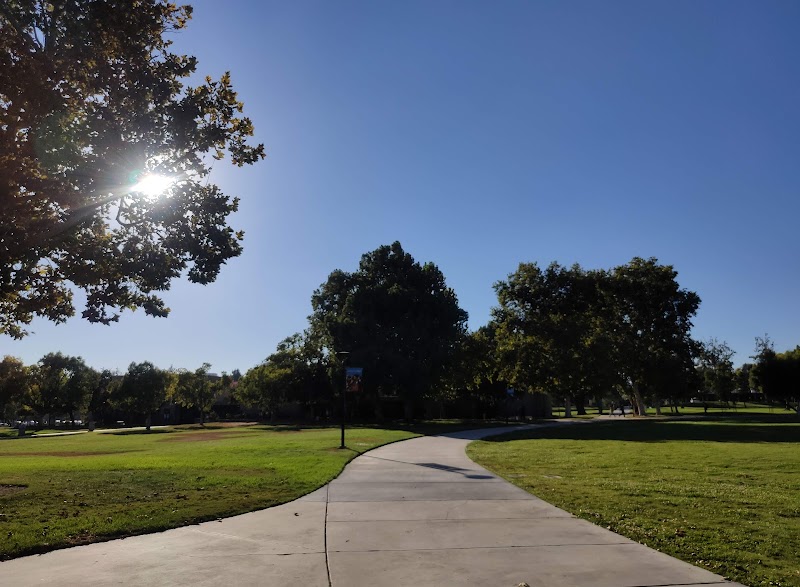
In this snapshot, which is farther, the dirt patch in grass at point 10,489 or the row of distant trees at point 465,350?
the row of distant trees at point 465,350

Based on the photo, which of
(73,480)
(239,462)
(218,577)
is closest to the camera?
(218,577)

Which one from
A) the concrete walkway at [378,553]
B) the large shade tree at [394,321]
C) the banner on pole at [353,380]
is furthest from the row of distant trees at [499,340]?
the concrete walkway at [378,553]

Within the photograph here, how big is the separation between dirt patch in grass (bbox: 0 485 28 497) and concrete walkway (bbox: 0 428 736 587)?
603 centimetres

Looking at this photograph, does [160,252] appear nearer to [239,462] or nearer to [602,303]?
[239,462]

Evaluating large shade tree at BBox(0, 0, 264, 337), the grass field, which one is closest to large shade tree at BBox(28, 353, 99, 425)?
the grass field

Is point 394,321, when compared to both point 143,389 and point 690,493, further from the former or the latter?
point 690,493

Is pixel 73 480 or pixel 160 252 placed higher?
pixel 160 252

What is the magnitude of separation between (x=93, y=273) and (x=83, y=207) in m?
2.19

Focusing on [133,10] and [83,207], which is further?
[83,207]

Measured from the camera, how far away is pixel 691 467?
47.9 ft

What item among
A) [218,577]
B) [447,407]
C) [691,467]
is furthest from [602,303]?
[218,577]

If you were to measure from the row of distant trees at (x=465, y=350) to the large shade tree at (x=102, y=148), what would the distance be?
30.4m

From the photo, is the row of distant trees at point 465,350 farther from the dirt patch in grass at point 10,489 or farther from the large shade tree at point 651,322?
the dirt patch in grass at point 10,489

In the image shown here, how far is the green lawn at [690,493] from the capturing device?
6.20 metres
